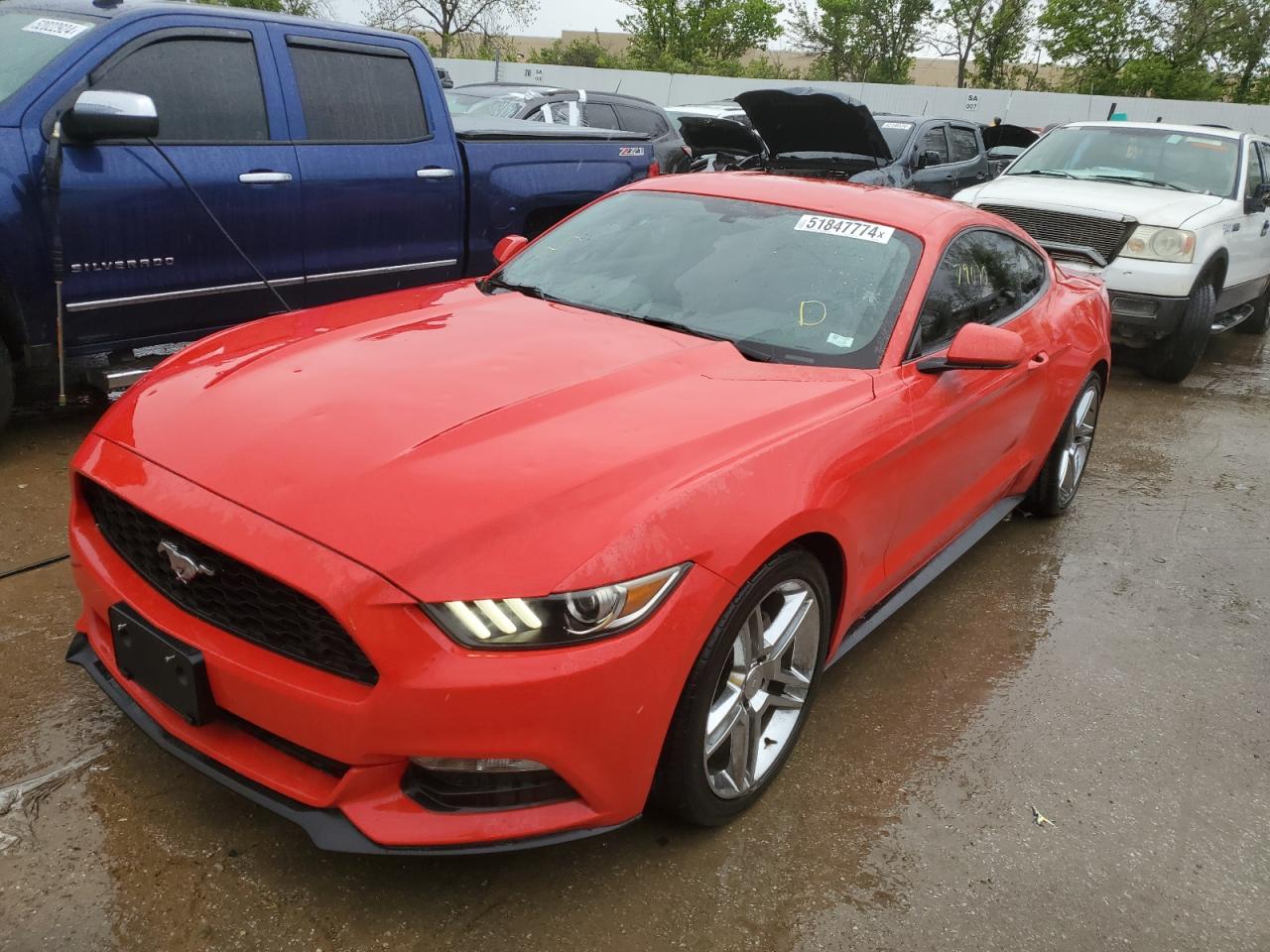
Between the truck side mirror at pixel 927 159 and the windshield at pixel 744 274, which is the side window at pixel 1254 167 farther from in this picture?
the windshield at pixel 744 274

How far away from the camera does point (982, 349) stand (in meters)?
2.99

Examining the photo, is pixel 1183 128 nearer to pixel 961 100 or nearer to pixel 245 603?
pixel 245 603

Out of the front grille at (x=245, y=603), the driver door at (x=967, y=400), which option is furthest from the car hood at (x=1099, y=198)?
the front grille at (x=245, y=603)

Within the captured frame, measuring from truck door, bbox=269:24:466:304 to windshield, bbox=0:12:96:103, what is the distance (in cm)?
89

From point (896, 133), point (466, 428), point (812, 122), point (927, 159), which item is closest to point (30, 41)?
point (466, 428)

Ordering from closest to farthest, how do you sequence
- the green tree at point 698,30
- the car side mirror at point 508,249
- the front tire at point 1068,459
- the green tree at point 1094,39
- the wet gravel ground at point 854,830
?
the wet gravel ground at point 854,830 < the car side mirror at point 508,249 < the front tire at point 1068,459 < the green tree at point 1094,39 < the green tree at point 698,30

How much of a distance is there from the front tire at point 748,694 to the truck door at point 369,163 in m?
3.44

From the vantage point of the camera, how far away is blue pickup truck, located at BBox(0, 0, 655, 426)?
405cm

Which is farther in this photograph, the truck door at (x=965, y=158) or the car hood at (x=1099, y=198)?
the truck door at (x=965, y=158)

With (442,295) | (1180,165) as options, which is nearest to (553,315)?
(442,295)

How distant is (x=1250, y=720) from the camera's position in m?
3.28

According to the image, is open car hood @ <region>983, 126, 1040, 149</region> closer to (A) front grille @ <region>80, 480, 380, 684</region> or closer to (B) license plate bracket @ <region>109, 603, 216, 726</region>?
(A) front grille @ <region>80, 480, 380, 684</region>

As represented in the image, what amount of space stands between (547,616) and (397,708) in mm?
327

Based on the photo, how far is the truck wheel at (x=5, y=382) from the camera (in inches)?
163
